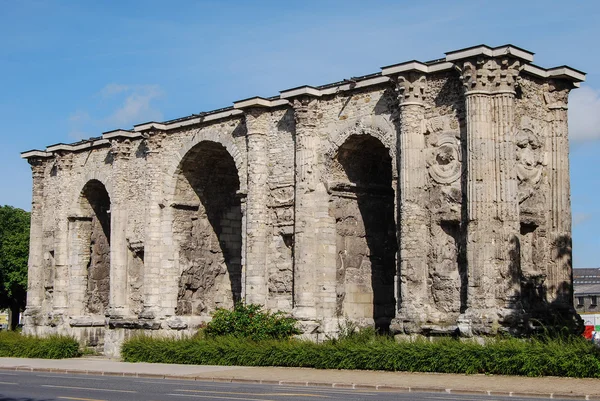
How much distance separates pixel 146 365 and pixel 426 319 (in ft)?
25.4

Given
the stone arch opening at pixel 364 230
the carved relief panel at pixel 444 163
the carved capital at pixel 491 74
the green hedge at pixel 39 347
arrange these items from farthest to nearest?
1. the green hedge at pixel 39 347
2. the stone arch opening at pixel 364 230
3. the carved relief panel at pixel 444 163
4. the carved capital at pixel 491 74

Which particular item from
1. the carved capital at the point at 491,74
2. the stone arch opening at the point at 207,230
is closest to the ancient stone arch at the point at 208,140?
the stone arch opening at the point at 207,230

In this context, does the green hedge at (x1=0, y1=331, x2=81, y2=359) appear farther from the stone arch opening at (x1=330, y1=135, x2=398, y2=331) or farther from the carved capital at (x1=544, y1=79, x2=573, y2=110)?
the carved capital at (x1=544, y1=79, x2=573, y2=110)

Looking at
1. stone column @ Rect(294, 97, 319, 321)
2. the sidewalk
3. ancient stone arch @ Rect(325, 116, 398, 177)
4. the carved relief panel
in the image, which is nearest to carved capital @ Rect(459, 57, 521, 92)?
the carved relief panel

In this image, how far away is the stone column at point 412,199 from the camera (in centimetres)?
2336

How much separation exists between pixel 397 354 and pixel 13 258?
127 feet

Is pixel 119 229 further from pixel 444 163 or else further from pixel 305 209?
pixel 444 163

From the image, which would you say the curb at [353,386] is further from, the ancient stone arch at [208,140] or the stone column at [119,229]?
the stone column at [119,229]

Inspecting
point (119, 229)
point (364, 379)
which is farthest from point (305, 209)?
point (119, 229)

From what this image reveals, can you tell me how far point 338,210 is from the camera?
2670 cm

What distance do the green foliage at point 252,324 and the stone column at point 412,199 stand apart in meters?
3.74

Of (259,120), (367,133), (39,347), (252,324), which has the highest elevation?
(259,120)

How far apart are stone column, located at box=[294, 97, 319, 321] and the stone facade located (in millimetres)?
41

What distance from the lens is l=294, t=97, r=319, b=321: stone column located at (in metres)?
26.0
